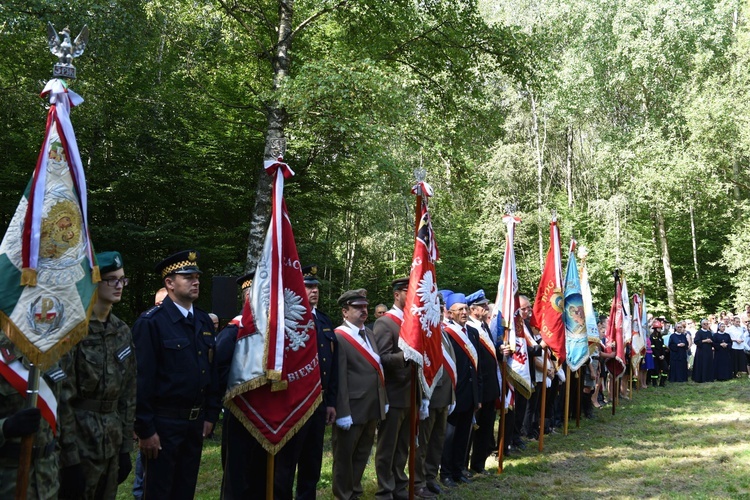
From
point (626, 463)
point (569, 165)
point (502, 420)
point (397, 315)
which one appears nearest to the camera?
point (397, 315)

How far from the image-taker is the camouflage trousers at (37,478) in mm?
3396

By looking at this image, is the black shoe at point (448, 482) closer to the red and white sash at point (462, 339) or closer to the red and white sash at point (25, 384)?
the red and white sash at point (462, 339)

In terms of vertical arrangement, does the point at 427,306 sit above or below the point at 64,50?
below

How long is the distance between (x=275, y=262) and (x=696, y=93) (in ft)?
87.3

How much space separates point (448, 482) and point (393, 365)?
72.4 inches

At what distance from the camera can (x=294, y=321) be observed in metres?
5.28

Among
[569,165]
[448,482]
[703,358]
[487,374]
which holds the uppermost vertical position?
[569,165]

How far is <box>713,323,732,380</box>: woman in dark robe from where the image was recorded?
20.8 m

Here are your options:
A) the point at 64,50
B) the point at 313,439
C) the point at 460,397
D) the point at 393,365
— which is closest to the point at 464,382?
the point at 460,397

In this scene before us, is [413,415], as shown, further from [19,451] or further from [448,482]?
[19,451]

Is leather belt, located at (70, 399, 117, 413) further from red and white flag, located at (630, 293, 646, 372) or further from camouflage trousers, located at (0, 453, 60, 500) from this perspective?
red and white flag, located at (630, 293, 646, 372)

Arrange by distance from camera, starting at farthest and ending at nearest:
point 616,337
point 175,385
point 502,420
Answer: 1. point 616,337
2. point 502,420
3. point 175,385

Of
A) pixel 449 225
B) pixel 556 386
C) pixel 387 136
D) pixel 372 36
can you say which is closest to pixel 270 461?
pixel 556 386

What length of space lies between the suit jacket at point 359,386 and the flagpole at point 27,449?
2.95 metres
